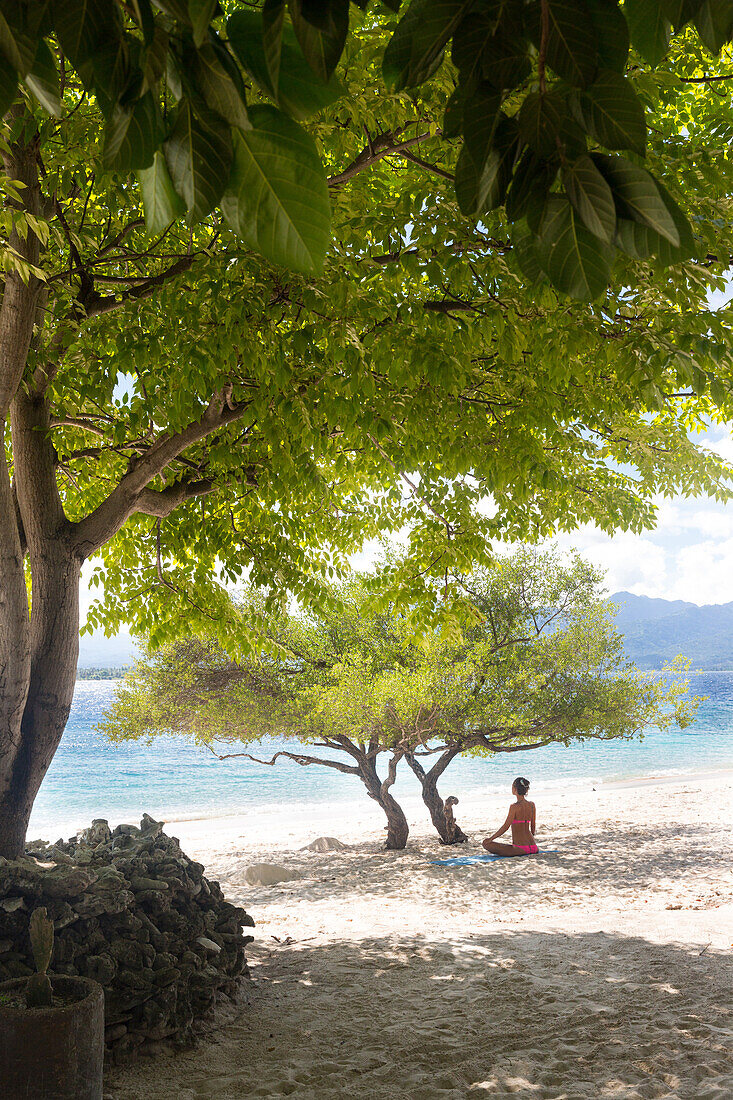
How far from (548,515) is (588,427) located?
1167 millimetres

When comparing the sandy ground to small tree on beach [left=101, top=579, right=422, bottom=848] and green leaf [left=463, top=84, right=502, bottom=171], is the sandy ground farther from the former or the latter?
green leaf [left=463, top=84, right=502, bottom=171]

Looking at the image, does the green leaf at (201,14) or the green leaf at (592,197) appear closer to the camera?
the green leaf at (201,14)

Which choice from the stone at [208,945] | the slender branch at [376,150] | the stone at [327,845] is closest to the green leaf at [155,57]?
the slender branch at [376,150]

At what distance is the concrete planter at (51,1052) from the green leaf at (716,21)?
157 inches

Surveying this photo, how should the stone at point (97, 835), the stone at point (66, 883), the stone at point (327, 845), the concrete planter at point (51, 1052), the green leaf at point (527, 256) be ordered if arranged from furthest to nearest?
the stone at point (327, 845) → the stone at point (97, 835) → the stone at point (66, 883) → the concrete planter at point (51, 1052) → the green leaf at point (527, 256)

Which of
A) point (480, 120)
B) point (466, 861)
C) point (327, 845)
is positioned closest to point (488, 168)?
point (480, 120)

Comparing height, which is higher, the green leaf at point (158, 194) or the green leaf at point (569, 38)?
the green leaf at point (569, 38)

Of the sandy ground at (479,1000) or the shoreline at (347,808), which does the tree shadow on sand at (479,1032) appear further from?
the shoreline at (347,808)

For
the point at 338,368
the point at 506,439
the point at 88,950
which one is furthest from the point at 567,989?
the point at 338,368

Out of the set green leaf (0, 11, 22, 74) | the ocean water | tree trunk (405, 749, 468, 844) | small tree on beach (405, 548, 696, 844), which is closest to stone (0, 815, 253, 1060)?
green leaf (0, 11, 22, 74)

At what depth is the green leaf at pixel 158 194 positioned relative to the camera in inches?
30.8

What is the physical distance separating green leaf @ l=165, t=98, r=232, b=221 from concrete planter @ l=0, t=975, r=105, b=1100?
12.2 feet

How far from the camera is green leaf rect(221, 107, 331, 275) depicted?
72 centimetres

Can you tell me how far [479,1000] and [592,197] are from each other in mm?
5453
